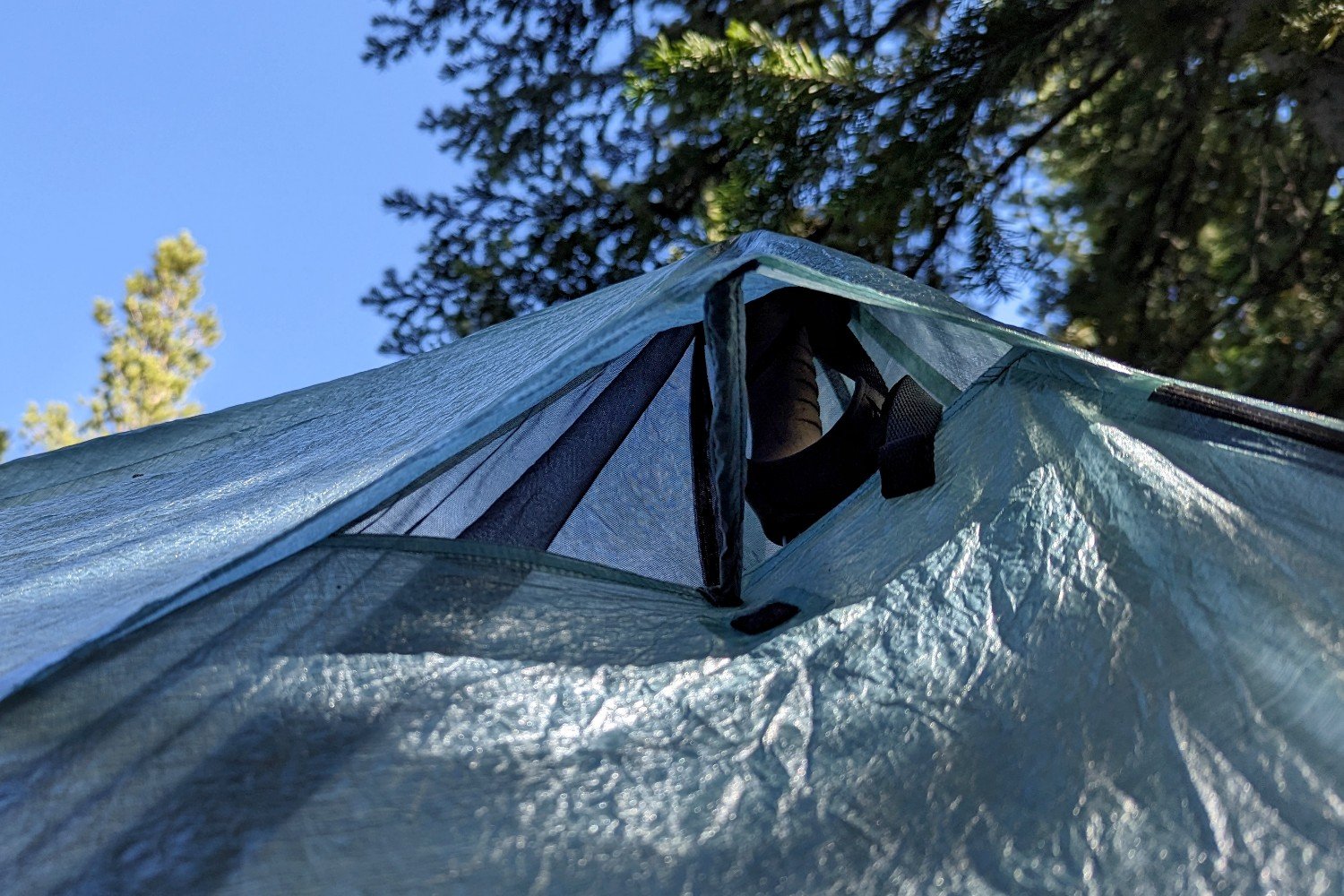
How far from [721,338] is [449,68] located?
291 centimetres

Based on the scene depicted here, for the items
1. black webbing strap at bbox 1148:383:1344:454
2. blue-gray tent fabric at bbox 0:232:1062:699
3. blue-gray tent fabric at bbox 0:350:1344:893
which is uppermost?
blue-gray tent fabric at bbox 0:232:1062:699

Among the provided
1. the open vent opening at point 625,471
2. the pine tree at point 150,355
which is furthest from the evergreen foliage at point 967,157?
the pine tree at point 150,355

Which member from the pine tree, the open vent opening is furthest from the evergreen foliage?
the pine tree

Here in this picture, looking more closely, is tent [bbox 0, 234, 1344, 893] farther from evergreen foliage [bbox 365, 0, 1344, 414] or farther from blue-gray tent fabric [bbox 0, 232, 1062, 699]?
evergreen foliage [bbox 365, 0, 1344, 414]

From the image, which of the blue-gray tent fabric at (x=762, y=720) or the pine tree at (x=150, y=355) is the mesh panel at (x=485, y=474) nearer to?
the blue-gray tent fabric at (x=762, y=720)

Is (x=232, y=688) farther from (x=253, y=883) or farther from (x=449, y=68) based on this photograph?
(x=449, y=68)

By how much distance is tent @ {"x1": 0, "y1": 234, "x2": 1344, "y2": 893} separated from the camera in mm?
809

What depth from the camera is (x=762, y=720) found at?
97cm

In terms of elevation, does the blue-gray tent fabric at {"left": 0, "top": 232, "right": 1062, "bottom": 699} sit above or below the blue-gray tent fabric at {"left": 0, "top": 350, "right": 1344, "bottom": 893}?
above

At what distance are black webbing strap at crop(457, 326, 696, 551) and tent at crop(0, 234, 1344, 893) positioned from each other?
10.4 inches

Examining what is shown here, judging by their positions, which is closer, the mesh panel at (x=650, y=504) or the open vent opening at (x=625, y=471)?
the open vent opening at (x=625, y=471)

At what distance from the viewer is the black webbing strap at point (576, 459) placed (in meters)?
1.67

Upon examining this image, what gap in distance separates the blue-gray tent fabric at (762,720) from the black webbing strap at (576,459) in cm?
46

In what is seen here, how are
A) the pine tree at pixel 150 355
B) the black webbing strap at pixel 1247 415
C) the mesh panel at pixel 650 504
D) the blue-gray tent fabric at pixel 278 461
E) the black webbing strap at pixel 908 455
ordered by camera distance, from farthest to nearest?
the pine tree at pixel 150 355 → the mesh panel at pixel 650 504 → the black webbing strap at pixel 908 455 → the black webbing strap at pixel 1247 415 → the blue-gray tent fabric at pixel 278 461
